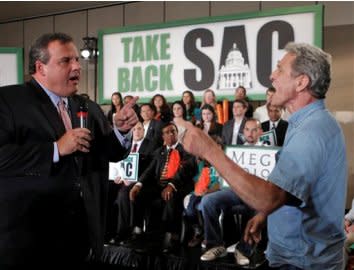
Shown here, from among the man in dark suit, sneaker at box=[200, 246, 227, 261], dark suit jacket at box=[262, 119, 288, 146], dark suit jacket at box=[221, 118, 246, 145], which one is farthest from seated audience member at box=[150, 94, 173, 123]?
the man in dark suit

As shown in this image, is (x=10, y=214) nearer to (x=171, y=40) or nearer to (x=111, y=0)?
(x=171, y=40)

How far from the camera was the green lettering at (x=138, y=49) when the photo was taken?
19.4ft

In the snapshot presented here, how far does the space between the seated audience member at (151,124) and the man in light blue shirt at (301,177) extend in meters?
3.68

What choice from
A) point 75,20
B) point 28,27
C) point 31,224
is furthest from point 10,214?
point 28,27

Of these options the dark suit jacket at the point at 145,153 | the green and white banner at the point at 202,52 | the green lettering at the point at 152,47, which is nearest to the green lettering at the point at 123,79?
the green and white banner at the point at 202,52

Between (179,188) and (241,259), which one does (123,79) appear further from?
(241,259)

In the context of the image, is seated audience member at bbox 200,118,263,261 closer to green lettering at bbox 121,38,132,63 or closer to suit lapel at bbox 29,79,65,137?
suit lapel at bbox 29,79,65,137

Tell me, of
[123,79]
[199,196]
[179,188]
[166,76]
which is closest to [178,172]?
[179,188]

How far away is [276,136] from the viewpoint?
4.07 metres

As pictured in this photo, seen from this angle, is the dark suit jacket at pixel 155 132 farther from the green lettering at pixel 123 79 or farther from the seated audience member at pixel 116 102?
the green lettering at pixel 123 79

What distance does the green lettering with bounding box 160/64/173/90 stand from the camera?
5.80 meters

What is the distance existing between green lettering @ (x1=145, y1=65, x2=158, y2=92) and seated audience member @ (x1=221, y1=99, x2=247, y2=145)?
1.61m

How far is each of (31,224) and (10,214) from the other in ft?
0.27

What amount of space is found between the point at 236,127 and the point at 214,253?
64.4 inches
